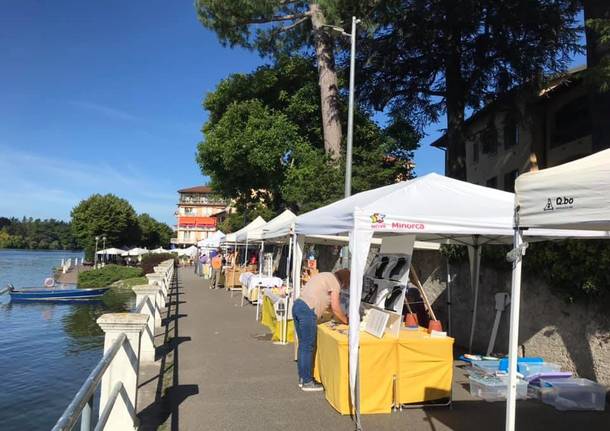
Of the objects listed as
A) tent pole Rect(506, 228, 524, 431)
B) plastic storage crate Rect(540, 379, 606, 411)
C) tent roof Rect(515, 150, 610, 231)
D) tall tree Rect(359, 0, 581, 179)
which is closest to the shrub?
tall tree Rect(359, 0, 581, 179)

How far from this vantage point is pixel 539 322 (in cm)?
792

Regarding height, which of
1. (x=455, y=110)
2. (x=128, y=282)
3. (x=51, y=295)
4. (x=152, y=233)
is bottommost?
(x=51, y=295)

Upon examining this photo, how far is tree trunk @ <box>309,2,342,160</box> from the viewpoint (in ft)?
68.2

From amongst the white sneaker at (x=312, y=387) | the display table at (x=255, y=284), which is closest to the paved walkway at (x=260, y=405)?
the white sneaker at (x=312, y=387)

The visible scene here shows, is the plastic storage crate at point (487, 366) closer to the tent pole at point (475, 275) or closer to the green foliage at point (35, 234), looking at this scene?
the tent pole at point (475, 275)

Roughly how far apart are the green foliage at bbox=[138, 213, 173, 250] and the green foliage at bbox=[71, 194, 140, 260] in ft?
65.0

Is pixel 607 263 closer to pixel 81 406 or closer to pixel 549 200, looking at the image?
pixel 549 200

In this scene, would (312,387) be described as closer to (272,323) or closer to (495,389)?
(495,389)

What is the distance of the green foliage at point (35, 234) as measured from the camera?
17462 centimetres

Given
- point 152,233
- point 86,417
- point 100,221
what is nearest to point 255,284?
point 86,417

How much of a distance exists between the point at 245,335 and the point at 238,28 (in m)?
16.2

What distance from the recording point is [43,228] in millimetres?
183750

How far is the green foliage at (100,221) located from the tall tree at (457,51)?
Answer: 197ft

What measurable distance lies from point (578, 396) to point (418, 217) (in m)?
2.91
